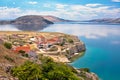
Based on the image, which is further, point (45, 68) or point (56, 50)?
point (56, 50)

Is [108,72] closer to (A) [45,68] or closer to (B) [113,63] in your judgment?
(B) [113,63]

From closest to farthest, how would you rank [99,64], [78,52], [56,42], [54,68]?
[54,68], [99,64], [78,52], [56,42]

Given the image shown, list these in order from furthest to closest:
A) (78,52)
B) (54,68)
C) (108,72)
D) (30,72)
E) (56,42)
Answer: (56,42) → (78,52) → (108,72) → (54,68) → (30,72)

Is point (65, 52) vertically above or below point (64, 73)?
below

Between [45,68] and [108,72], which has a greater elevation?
[45,68]

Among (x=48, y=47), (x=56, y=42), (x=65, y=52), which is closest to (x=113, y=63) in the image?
(x=65, y=52)

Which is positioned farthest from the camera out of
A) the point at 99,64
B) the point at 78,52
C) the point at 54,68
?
the point at 78,52

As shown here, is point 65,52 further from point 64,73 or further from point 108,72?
point 64,73

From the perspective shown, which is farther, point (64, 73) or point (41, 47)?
point (41, 47)

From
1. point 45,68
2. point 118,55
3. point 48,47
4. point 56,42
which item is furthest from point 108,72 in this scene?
point 56,42
